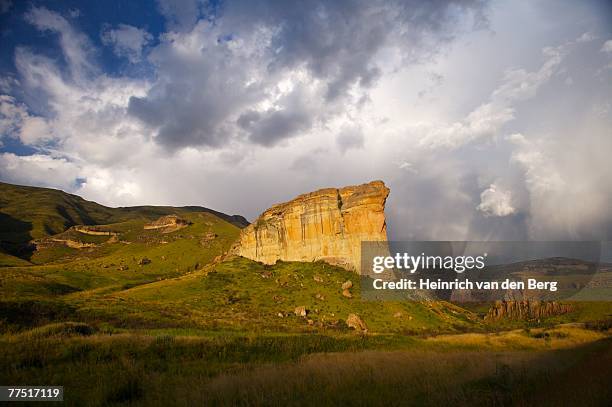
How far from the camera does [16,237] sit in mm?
168750

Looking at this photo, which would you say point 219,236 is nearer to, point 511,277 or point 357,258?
point 357,258

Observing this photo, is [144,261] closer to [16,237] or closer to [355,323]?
[355,323]

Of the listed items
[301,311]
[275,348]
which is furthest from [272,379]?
[301,311]

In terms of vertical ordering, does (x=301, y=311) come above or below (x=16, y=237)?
below

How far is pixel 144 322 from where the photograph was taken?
41188 mm

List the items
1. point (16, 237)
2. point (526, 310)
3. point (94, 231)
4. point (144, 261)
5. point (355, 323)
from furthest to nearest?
point (94, 231) → point (16, 237) → point (144, 261) → point (526, 310) → point (355, 323)

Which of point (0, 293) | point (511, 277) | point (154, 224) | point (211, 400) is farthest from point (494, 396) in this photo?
point (154, 224)

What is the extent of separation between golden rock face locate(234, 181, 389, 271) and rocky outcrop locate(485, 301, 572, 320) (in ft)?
122

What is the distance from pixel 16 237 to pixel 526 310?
701 ft

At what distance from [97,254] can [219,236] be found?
49.5 meters

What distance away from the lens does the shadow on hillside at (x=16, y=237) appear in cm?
14188

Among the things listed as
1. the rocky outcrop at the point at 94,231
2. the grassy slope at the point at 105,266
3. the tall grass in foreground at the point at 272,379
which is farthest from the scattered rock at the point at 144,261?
the tall grass in foreground at the point at 272,379

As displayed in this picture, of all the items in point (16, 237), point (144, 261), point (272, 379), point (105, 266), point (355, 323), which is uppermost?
point (16, 237)

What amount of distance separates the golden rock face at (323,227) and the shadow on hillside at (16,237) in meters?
Answer: 105
